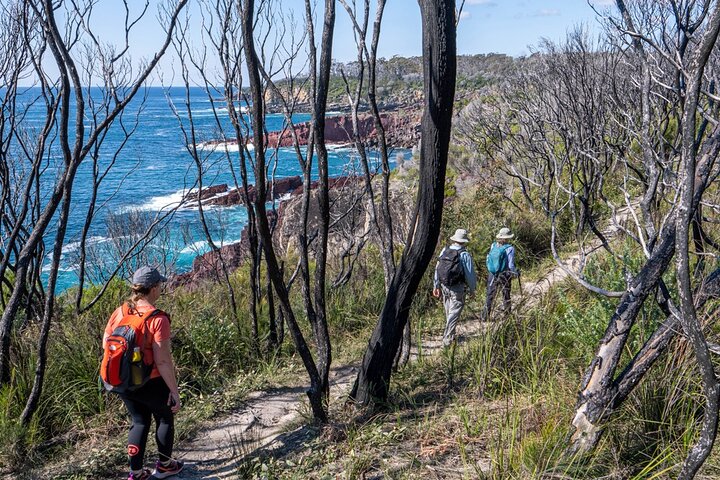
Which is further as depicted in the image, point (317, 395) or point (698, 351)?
point (317, 395)

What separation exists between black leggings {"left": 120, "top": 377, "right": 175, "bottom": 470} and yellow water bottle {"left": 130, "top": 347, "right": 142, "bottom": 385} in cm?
18

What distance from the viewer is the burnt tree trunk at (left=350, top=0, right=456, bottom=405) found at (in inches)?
130

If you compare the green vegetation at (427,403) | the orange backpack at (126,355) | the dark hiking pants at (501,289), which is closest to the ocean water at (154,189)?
the green vegetation at (427,403)

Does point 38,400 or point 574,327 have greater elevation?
point 574,327

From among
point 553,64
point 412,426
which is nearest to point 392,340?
point 412,426

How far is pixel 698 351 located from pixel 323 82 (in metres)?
2.70

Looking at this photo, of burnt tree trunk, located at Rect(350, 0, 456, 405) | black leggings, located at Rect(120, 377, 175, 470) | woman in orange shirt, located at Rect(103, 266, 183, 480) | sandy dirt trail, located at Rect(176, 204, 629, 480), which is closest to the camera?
burnt tree trunk, located at Rect(350, 0, 456, 405)

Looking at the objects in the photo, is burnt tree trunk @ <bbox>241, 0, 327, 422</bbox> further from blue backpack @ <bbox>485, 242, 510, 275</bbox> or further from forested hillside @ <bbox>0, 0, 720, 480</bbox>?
blue backpack @ <bbox>485, 242, 510, 275</bbox>

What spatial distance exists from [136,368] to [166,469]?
0.82 m

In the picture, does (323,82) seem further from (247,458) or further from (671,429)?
(671,429)

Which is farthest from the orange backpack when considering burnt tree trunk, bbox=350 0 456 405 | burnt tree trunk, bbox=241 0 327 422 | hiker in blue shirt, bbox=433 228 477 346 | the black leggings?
hiker in blue shirt, bbox=433 228 477 346

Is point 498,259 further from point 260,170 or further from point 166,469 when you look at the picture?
point 166,469

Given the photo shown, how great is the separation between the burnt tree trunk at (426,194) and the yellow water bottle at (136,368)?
1.61 meters

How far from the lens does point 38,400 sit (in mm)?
4203
